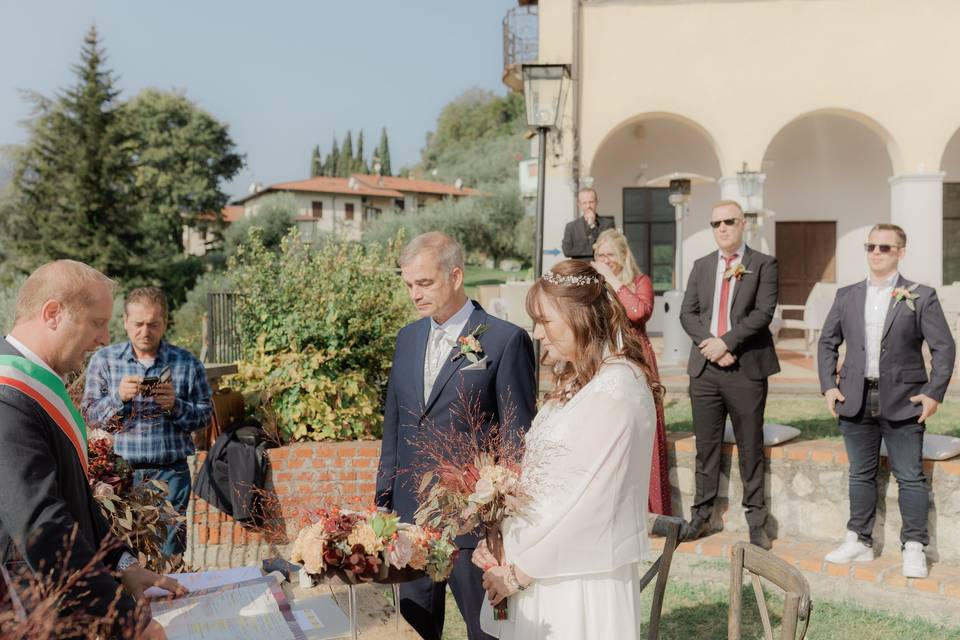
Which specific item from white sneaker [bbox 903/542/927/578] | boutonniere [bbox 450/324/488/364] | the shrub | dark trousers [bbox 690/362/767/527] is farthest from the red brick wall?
white sneaker [bbox 903/542/927/578]

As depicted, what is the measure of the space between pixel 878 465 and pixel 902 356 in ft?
2.57

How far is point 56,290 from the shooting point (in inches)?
80.4

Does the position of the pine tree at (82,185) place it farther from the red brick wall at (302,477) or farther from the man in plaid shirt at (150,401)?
the man in plaid shirt at (150,401)

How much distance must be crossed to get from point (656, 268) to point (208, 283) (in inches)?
655

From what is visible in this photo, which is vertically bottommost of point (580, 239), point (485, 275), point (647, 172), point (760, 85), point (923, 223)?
point (580, 239)

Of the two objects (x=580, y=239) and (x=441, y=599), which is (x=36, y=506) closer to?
(x=441, y=599)

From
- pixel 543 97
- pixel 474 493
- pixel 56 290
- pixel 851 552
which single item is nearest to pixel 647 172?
pixel 543 97

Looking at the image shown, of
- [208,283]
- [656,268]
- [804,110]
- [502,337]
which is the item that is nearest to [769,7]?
[804,110]

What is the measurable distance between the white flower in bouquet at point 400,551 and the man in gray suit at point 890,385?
3803 millimetres

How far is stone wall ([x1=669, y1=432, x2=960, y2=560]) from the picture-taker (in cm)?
525

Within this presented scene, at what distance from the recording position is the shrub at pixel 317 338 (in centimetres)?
658

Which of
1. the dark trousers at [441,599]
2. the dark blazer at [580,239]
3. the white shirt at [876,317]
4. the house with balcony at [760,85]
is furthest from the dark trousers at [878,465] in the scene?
the house with balcony at [760,85]

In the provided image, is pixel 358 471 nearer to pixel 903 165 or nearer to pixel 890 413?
pixel 890 413

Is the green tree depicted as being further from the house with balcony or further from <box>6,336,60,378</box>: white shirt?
<box>6,336,60,378</box>: white shirt
